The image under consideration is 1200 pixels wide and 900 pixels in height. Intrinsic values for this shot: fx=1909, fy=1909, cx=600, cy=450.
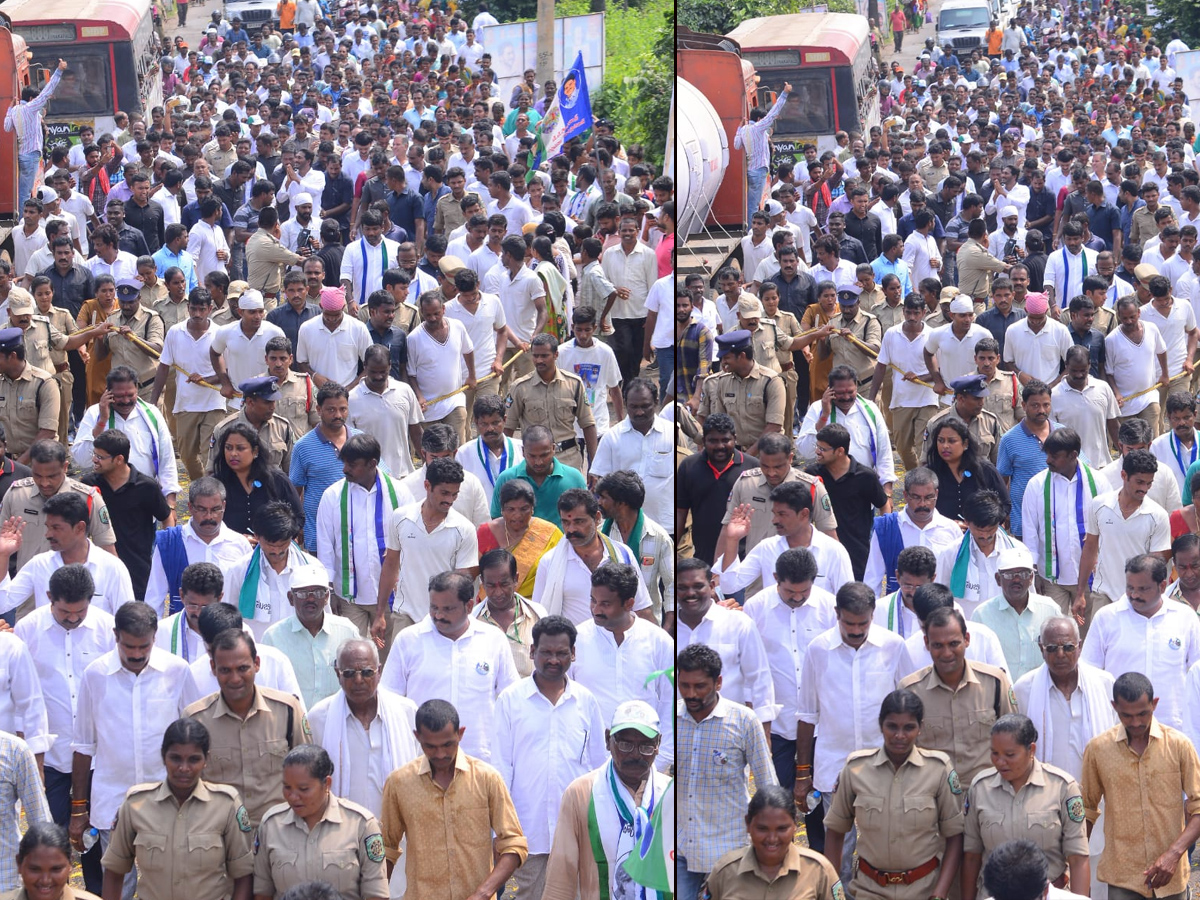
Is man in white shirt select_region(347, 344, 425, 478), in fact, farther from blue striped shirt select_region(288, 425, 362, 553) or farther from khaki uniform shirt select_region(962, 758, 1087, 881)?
khaki uniform shirt select_region(962, 758, 1087, 881)

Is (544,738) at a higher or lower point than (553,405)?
lower

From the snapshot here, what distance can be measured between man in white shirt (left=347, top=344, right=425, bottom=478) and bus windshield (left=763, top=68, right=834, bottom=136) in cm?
1562

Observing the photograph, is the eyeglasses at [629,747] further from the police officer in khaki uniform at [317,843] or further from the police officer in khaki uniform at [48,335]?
the police officer in khaki uniform at [48,335]

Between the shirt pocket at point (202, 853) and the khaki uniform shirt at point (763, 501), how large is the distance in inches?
129

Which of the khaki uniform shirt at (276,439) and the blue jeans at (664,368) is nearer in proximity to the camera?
the khaki uniform shirt at (276,439)

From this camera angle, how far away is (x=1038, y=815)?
6281 millimetres

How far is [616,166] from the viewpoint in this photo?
65.4 ft

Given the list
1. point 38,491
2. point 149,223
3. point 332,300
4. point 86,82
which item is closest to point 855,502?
point 332,300

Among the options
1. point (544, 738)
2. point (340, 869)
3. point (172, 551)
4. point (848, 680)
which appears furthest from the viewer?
point (172, 551)

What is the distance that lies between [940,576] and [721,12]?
22.0 metres

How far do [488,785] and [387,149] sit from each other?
14743 millimetres

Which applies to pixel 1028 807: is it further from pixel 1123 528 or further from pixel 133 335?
pixel 133 335

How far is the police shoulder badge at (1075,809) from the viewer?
6.30 metres

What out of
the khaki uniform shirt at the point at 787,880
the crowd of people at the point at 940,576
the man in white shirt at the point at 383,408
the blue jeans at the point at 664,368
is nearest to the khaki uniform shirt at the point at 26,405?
the man in white shirt at the point at 383,408
